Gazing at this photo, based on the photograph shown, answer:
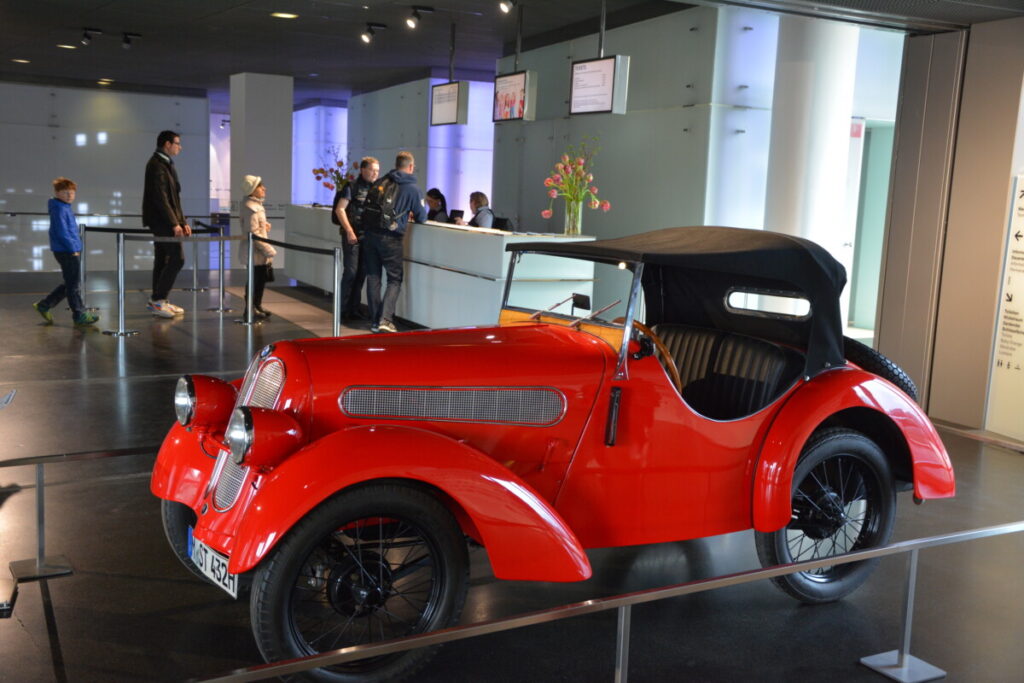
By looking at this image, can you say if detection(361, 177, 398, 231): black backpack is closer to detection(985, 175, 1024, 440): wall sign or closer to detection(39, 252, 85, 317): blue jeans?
detection(39, 252, 85, 317): blue jeans

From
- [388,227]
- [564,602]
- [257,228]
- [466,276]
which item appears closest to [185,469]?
[564,602]

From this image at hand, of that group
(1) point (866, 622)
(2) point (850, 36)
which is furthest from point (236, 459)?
(2) point (850, 36)

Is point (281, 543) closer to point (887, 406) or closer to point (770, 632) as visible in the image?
point (770, 632)

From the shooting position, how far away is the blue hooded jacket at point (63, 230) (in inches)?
338

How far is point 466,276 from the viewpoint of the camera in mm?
8172

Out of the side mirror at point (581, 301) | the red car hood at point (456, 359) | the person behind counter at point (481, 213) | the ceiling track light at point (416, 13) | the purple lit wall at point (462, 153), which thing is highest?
the ceiling track light at point (416, 13)

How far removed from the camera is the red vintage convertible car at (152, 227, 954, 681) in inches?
102

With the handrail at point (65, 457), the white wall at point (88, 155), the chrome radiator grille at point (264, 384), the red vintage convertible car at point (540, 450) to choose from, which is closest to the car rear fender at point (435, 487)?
the red vintage convertible car at point (540, 450)

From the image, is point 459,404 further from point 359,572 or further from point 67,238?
point 67,238

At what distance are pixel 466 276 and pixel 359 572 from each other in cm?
560

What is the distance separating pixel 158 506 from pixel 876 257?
8.45 metres

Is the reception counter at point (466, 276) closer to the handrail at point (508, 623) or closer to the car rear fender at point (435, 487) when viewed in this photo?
the car rear fender at point (435, 487)

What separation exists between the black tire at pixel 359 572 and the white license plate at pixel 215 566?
108 mm

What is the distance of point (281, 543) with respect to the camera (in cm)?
250
